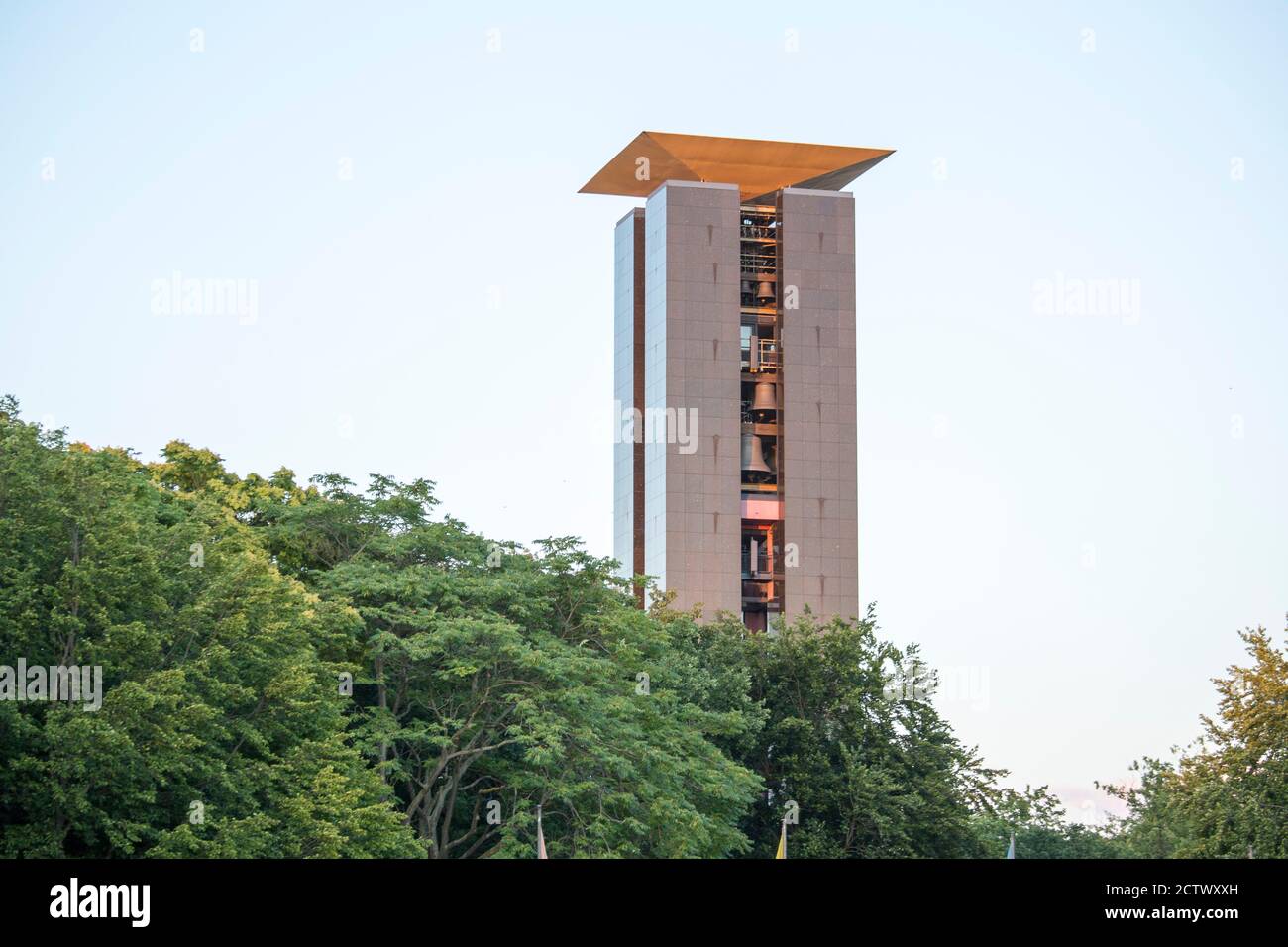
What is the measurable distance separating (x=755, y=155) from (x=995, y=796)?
132 ft

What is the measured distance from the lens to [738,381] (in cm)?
8238

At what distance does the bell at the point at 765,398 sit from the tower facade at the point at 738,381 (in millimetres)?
49

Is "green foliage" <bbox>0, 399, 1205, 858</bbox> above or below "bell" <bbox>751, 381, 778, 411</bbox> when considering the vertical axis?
below

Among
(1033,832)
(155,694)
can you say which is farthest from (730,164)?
(155,694)

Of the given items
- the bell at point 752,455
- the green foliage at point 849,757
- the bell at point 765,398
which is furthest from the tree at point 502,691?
the bell at point 765,398

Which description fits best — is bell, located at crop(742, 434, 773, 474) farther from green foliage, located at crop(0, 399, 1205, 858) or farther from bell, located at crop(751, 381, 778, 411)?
green foliage, located at crop(0, 399, 1205, 858)

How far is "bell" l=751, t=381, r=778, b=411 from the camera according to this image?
84.1 meters

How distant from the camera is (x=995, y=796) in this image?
180 feet

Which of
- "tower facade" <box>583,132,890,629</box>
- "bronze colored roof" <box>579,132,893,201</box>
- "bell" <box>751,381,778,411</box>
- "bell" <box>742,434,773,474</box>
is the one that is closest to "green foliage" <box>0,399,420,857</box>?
"tower facade" <box>583,132,890,629</box>

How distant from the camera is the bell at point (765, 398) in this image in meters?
84.1

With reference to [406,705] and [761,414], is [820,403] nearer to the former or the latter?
[761,414]

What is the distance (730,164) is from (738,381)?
11419mm

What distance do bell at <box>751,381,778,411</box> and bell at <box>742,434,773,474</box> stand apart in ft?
5.06
